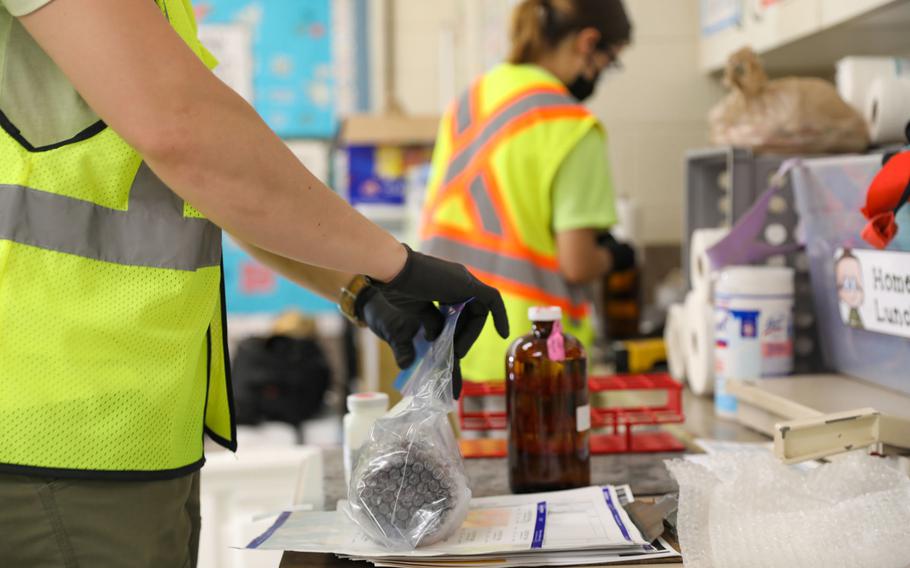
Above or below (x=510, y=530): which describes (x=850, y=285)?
above

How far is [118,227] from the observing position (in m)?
0.78

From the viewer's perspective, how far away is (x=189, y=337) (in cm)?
83

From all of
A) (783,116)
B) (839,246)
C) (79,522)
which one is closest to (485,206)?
(783,116)

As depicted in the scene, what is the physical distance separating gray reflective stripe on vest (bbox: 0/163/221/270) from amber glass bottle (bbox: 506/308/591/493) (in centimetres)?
41

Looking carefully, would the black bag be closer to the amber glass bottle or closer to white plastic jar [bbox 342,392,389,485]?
white plastic jar [bbox 342,392,389,485]

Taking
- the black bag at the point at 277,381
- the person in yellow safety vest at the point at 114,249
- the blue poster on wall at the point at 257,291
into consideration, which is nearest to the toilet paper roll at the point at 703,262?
the person in yellow safety vest at the point at 114,249

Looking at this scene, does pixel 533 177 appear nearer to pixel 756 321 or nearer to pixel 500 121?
pixel 500 121

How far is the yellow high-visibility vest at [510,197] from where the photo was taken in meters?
1.79

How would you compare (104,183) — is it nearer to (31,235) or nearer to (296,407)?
(31,235)

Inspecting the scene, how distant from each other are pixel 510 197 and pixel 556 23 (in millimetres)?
393

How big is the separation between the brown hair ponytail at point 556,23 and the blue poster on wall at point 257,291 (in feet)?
7.84

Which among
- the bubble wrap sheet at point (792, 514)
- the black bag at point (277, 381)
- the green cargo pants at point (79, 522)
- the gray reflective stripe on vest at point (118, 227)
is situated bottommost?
the black bag at point (277, 381)

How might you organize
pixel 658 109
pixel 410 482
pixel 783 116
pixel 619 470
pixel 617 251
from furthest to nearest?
1. pixel 658 109
2. pixel 617 251
3. pixel 783 116
4. pixel 619 470
5. pixel 410 482

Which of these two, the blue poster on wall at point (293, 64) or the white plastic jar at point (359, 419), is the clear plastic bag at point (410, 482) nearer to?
the white plastic jar at point (359, 419)
